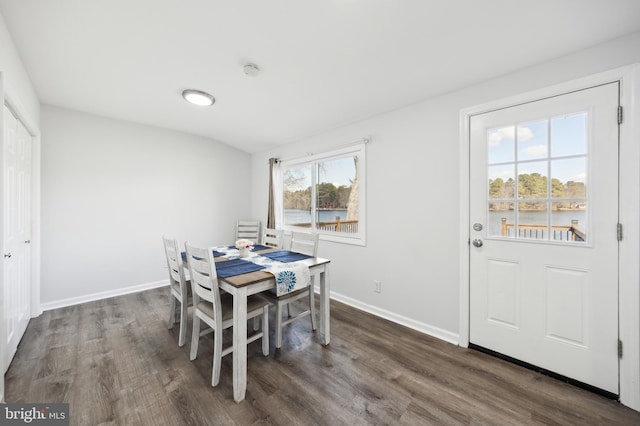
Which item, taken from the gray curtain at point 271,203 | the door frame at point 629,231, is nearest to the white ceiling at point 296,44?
the door frame at point 629,231

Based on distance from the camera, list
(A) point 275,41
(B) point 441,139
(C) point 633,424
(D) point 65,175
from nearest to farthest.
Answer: (C) point 633,424 → (A) point 275,41 → (B) point 441,139 → (D) point 65,175

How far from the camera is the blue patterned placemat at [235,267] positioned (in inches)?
75.2

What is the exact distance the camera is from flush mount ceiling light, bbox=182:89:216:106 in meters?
2.65

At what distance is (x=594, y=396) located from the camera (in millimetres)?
1670

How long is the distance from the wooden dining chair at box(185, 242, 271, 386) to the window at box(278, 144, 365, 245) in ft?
5.27

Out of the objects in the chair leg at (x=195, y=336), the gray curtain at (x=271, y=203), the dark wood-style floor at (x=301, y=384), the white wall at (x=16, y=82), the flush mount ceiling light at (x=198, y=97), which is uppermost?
the flush mount ceiling light at (x=198, y=97)

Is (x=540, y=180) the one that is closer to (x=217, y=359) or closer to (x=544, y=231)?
(x=544, y=231)

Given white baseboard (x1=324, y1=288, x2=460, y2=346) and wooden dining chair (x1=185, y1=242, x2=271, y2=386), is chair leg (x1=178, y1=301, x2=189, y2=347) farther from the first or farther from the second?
white baseboard (x1=324, y1=288, x2=460, y2=346)

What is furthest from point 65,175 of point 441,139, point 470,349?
point 470,349

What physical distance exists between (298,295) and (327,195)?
1.75 meters

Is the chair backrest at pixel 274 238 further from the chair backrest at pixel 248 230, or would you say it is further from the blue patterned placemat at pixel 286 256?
the chair backrest at pixel 248 230

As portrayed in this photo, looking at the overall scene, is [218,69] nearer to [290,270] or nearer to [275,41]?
[275,41]

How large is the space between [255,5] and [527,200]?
242 centimetres

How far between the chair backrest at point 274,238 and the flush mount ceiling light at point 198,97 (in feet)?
5.48
